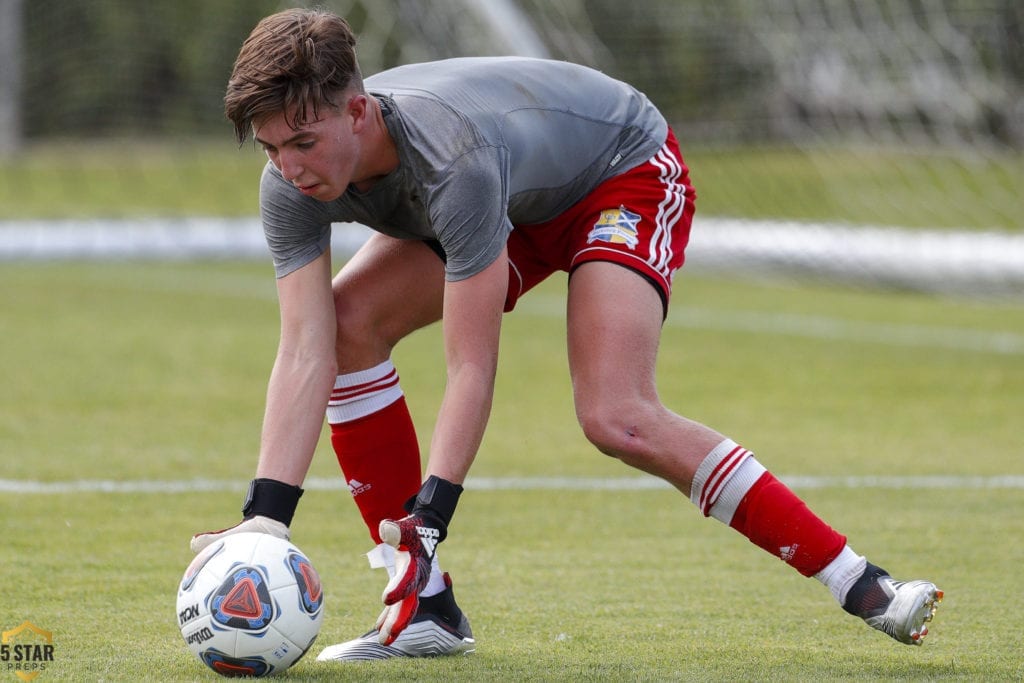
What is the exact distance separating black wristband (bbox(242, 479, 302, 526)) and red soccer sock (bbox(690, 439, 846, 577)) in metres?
0.97

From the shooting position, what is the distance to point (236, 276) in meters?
16.2

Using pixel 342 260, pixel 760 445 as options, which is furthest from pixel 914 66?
pixel 342 260

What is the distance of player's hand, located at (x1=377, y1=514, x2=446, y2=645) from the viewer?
322 cm

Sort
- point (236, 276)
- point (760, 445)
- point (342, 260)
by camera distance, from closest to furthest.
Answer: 1. point (760, 445)
2. point (342, 260)
3. point (236, 276)

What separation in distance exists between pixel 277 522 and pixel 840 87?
8.12 meters

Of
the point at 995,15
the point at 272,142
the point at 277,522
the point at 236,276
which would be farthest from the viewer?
the point at 236,276

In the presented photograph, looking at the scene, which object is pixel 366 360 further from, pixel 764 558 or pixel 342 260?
pixel 342 260

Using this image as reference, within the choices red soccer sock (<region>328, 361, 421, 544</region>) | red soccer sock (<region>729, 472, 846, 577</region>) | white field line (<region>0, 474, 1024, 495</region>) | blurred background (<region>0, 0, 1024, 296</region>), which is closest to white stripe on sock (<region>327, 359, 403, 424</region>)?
red soccer sock (<region>328, 361, 421, 544</region>)

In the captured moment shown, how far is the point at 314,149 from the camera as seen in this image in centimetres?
338

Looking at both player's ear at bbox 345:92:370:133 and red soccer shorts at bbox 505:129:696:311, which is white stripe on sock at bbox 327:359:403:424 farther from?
player's ear at bbox 345:92:370:133

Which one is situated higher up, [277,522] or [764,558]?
[277,522]

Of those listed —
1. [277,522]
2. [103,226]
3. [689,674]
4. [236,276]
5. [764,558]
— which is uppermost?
[277,522]

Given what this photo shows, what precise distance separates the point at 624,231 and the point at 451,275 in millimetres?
649

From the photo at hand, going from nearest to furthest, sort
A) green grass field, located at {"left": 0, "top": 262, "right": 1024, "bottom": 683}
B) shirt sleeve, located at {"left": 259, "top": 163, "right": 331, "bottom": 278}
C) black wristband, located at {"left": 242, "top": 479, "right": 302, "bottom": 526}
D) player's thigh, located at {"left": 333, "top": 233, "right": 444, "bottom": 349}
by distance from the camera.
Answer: black wristband, located at {"left": 242, "top": 479, "right": 302, "bottom": 526}
shirt sleeve, located at {"left": 259, "top": 163, "right": 331, "bottom": 278}
green grass field, located at {"left": 0, "top": 262, "right": 1024, "bottom": 683}
player's thigh, located at {"left": 333, "top": 233, "right": 444, "bottom": 349}
